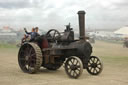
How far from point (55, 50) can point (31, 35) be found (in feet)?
6.18

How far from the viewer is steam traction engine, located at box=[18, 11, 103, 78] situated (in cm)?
946

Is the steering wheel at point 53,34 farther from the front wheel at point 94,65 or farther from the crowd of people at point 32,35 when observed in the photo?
the front wheel at point 94,65

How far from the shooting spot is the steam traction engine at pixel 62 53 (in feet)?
31.0

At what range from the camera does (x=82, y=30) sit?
9.55m

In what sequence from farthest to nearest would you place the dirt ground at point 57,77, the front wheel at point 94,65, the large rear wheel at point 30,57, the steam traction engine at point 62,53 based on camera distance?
1. the large rear wheel at point 30,57
2. the front wheel at point 94,65
3. the steam traction engine at point 62,53
4. the dirt ground at point 57,77

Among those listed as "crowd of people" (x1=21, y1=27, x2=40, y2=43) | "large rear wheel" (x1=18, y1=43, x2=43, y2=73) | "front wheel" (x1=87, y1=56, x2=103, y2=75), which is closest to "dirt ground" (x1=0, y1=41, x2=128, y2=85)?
"front wheel" (x1=87, y1=56, x2=103, y2=75)

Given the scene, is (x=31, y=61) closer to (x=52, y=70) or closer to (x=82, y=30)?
(x=52, y=70)

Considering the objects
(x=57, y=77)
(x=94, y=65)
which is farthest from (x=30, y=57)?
(x=94, y=65)

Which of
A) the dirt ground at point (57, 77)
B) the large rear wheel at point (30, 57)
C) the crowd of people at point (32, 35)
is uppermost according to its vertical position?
the crowd of people at point (32, 35)

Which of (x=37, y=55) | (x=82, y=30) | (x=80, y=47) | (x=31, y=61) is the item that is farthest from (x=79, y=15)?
(x=31, y=61)

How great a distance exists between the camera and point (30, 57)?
35.8 ft

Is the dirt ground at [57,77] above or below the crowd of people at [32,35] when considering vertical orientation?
below

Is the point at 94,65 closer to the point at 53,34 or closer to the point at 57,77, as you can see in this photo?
the point at 57,77

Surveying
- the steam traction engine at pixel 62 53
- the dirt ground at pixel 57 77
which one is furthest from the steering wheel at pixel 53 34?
the dirt ground at pixel 57 77
